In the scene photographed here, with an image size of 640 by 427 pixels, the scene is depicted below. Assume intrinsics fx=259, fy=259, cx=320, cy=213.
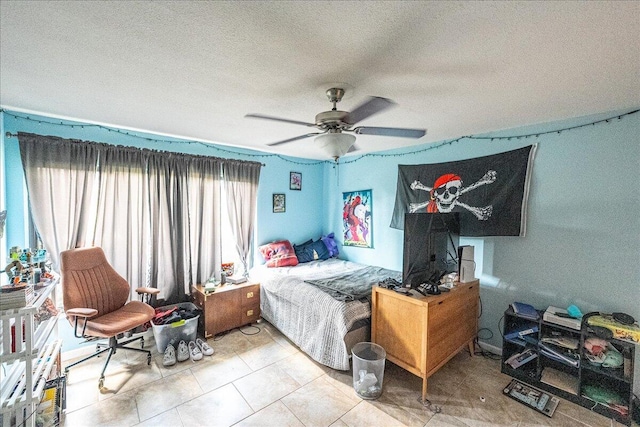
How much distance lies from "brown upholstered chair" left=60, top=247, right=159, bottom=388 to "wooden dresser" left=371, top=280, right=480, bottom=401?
218cm

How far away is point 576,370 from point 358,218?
270 cm

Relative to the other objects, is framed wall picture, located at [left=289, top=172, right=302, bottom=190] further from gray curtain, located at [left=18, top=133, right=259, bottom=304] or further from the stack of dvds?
the stack of dvds

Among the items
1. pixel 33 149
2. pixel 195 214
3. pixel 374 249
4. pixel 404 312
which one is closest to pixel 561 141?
pixel 404 312

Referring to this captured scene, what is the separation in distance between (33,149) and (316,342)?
10.0 ft

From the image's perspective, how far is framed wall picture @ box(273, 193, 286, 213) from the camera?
397cm

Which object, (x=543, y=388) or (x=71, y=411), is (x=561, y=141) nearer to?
(x=543, y=388)

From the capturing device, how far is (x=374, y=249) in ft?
12.5

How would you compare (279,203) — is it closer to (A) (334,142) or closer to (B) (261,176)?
(B) (261,176)

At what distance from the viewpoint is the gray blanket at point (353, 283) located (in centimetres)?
246

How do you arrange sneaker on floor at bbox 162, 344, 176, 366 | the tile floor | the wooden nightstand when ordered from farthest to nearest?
the wooden nightstand, sneaker on floor at bbox 162, 344, 176, 366, the tile floor

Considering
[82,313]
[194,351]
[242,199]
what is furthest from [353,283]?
[82,313]

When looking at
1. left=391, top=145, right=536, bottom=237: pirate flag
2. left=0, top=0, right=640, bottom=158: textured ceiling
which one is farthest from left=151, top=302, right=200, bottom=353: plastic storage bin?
left=391, top=145, right=536, bottom=237: pirate flag

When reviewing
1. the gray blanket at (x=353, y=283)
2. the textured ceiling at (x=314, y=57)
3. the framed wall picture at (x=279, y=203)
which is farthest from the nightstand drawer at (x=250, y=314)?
the textured ceiling at (x=314, y=57)

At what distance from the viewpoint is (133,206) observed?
2775mm
